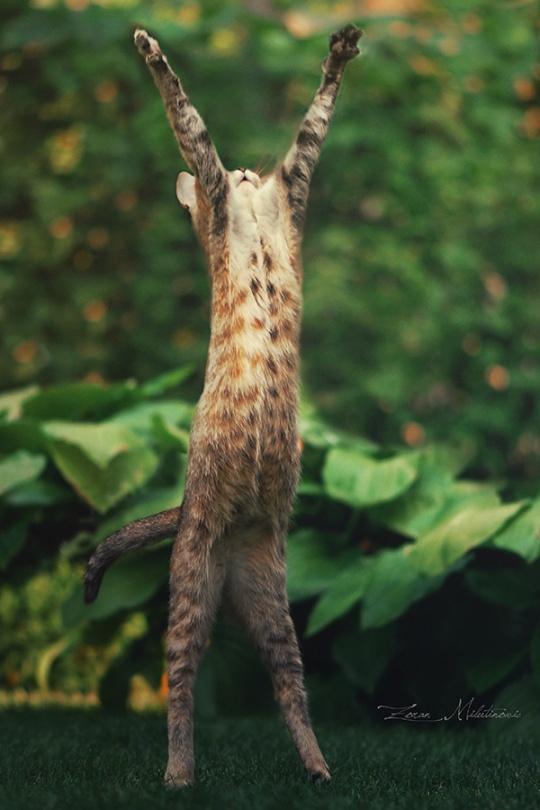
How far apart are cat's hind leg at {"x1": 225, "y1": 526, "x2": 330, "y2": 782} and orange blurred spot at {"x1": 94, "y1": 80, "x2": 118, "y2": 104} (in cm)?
594

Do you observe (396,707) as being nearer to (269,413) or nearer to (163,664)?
(163,664)

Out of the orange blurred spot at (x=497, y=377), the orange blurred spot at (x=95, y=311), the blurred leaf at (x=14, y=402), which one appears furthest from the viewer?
the orange blurred spot at (x=95, y=311)

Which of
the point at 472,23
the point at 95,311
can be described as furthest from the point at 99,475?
the point at 472,23

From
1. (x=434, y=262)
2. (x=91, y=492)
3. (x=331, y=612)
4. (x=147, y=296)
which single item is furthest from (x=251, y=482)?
(x=434, y=262)

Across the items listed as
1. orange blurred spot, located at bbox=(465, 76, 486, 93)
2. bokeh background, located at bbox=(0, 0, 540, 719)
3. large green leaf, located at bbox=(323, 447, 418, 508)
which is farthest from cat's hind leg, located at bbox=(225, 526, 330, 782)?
orange blurred spot, located at bbox=(465, 76, 486, 93)

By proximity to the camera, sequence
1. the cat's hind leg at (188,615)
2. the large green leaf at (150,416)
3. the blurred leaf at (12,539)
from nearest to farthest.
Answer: the cat's hind leg at (188,615)
the blurred leaf at (12,539)
the large green leaf at (150,416)

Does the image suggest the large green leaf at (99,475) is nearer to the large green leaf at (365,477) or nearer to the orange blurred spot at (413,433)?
the large green leaf at (365,477)

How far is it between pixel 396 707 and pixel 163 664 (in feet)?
3.49

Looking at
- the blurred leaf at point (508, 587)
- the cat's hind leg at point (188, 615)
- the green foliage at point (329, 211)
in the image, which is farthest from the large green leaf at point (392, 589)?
the green foliage at point (329, 211)

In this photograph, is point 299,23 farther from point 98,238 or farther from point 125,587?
point 125,587

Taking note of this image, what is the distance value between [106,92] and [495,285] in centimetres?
312

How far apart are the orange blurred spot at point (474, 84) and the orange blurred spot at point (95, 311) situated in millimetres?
3049

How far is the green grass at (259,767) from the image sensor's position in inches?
106

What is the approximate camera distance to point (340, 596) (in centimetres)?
448
